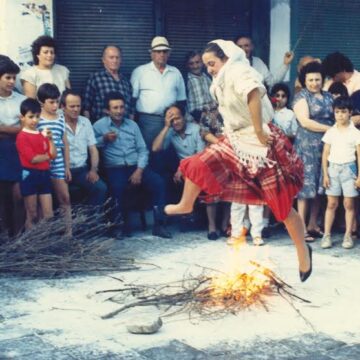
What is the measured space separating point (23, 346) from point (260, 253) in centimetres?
367

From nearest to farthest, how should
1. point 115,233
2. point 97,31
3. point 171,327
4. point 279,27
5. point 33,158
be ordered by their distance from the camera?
point 171,327
point 33,158
point 115,233
point 97,31
point 279,27

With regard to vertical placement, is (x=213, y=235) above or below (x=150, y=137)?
below

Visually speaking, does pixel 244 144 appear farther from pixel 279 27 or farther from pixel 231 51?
pixel 279 27

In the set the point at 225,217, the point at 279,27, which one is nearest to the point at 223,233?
the point at 225,217

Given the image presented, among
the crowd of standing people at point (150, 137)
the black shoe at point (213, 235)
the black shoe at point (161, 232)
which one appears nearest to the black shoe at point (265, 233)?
the crowd of standing people at point (150, 137)

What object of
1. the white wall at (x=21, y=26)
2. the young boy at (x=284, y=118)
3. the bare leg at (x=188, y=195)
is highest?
the white wall at (x=21, y=26)

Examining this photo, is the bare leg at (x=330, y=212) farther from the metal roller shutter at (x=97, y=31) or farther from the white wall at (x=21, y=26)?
the white wall at (x=21, y=26)

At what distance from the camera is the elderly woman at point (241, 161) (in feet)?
22.0

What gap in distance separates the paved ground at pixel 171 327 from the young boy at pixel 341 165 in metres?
1.38

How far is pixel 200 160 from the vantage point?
22.0 ft

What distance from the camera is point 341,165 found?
9.20m

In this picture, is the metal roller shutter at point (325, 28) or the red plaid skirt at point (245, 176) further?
the metal roller shutter at point (325, 28)

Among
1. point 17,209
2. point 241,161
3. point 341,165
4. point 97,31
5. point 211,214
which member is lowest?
point 211,214

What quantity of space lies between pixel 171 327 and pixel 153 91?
4.63 meters
